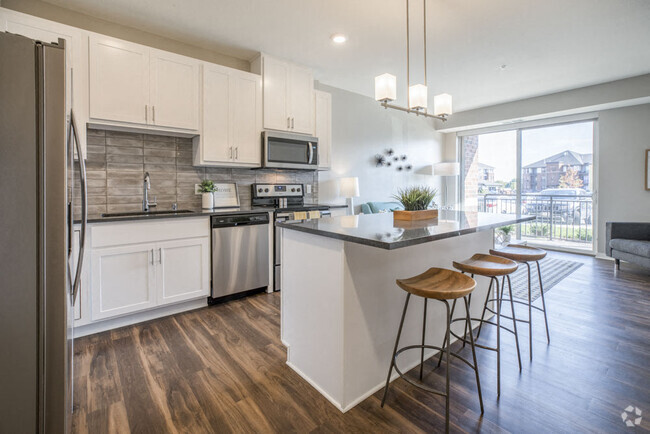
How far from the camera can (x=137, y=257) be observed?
8.54 feet

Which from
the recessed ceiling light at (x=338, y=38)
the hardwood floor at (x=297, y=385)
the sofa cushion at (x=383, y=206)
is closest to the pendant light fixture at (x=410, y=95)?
the recessed ceiling light at (x=338, y=38)

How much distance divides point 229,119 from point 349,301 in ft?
8.31

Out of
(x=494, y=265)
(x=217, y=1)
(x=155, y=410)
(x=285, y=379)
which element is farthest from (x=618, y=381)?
(x=217, y=1)

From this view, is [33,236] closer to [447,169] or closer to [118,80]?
[118,80]

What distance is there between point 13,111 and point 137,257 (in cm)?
→ 183

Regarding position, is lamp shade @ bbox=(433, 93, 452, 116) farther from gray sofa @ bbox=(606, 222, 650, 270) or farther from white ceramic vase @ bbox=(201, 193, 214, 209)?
gray sofa @ bbox=(606, 222, 650, 270)

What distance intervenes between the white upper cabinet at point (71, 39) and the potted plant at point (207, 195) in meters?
1.08

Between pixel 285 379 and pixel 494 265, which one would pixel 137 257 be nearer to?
pixel 285 379

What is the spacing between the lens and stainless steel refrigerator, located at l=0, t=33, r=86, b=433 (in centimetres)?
99

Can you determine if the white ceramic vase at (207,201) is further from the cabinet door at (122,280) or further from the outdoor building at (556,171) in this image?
the outdoor building at (556,171)

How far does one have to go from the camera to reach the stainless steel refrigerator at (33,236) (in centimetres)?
99

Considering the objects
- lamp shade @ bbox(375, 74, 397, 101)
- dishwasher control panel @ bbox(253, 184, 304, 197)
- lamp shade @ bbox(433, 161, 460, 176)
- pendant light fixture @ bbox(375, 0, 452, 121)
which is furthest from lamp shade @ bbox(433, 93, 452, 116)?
lamp shade @ bbox(433, 161, 460, 176)

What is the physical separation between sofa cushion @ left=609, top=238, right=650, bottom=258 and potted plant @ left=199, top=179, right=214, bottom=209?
16.3 ft

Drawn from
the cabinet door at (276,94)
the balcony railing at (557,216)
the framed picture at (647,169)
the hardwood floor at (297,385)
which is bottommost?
the hardwood floor at (297,385)
